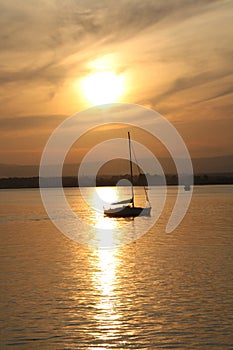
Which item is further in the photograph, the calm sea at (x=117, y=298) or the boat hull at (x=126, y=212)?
the boat hull at (x=126, y=212)

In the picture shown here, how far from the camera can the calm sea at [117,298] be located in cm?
2377

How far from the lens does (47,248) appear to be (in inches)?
2393

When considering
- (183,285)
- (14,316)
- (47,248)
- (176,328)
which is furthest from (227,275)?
(47,248)

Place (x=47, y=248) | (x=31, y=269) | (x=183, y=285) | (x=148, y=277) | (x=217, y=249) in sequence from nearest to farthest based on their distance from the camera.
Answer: (x=183, y=285) < (x=148, y=277) < (x=31, y=269) < (x=217, y=249) < (x=47, y=248)

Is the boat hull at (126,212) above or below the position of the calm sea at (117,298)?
above

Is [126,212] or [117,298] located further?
[126,212]

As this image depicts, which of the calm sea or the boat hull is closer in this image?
the calm sea

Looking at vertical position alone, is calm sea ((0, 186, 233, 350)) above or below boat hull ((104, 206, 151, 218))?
below

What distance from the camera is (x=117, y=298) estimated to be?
104ft


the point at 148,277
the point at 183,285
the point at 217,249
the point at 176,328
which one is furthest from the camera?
the point at 217,249

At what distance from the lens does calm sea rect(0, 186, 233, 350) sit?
2377 centimetres

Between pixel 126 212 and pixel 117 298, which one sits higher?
pixel 126 212

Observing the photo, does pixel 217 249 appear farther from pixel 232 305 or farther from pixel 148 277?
pixel 232 305

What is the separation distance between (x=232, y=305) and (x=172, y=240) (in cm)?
3939
